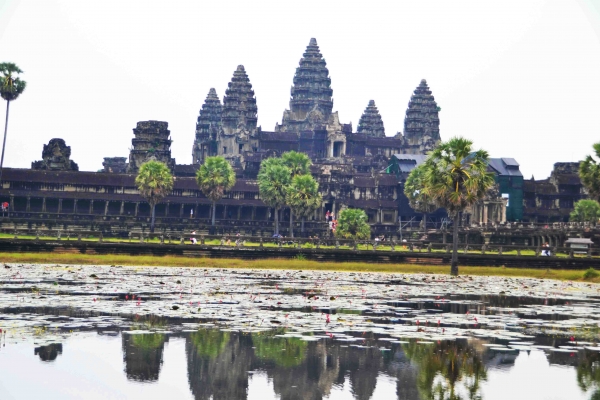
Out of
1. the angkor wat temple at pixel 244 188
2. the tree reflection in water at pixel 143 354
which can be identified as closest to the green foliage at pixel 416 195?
the angkor wat temple at pixel 244 188

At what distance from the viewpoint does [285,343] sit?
28000 millimetres

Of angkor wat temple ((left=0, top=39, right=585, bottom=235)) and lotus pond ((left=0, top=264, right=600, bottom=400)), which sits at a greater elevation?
angkor wat temple ((left=0, top=39, right=585, bottom=235))

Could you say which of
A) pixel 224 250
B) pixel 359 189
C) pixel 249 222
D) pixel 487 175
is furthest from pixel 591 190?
pixel 359 189

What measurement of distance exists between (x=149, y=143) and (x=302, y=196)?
156ft

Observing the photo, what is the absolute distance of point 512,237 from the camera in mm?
110000

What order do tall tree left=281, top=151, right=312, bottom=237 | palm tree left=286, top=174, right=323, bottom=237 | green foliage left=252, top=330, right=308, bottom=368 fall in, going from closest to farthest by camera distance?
green foliage left=252, top=330, right=308, bottom=368, palm tree left=286, top=174, right=323, bottom=237, tall tree left=281, top=151, right=312, bottom=237

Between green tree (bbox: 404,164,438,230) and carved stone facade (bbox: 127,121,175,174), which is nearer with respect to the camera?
green tree (bbox: 404,164,438,230)

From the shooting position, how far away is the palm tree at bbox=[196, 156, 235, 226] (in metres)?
127

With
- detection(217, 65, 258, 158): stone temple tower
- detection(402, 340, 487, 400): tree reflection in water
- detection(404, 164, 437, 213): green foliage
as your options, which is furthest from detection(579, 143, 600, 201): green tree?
detection(217, 65, 258, 158): stone temple tower

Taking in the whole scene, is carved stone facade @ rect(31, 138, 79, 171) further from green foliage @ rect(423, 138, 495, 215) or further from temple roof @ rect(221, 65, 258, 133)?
green foliage @ rect(423, 138, 495, 215)

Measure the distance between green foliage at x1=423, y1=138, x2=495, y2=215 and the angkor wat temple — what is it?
2423 inches

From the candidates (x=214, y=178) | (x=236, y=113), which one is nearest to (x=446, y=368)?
(x=214, y=178)

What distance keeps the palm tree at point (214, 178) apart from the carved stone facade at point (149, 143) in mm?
32584

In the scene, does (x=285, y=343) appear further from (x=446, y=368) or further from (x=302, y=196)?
(x=302, y=196)
